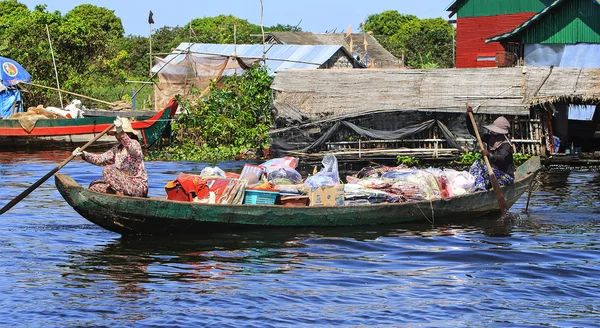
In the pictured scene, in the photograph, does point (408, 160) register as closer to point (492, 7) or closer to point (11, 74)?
point (11, 74)

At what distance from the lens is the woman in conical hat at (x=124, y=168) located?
346 inches

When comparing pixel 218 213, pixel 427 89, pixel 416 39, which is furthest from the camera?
pixel 416 39

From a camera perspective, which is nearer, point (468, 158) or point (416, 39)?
point (468, 158)

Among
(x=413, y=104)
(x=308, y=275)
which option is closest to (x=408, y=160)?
(x=413, y=104)

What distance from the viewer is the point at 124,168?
29.4 feet

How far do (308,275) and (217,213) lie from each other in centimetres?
161

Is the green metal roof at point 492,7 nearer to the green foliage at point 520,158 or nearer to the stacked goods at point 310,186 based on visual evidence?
the green foliage at point 520,158

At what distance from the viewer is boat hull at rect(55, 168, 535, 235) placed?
872cm

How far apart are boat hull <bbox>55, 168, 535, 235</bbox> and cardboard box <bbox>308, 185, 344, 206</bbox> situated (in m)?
0.16

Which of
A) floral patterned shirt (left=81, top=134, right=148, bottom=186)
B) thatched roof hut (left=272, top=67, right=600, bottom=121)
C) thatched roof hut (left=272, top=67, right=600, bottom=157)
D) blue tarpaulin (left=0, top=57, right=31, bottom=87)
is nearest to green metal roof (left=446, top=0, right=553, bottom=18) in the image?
thatched roof hut (left=272, top=67, right=600, bottom=157)

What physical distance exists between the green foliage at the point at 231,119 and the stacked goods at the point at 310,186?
25.7 ft

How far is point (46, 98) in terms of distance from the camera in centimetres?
2570

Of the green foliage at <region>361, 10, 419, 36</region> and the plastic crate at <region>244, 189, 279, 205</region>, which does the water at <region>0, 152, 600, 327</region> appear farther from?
the green foliage at <region>361, 10, 419, 36</region>

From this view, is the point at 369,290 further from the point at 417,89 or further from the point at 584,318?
the point at 417,89
